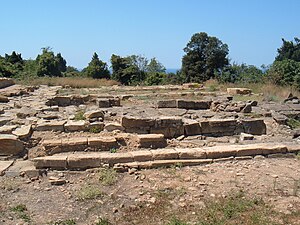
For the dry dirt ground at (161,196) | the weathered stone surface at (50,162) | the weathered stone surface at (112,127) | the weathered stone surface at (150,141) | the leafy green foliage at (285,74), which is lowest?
the dry dirt ground at (161,196)

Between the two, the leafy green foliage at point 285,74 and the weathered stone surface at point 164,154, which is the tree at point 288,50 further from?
the weathered stone surface at point 164,154

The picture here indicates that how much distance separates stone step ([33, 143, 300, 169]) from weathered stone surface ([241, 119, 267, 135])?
1.47 m

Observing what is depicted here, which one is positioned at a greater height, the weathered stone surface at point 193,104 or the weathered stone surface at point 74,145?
the weathered stone surface at point 193,104

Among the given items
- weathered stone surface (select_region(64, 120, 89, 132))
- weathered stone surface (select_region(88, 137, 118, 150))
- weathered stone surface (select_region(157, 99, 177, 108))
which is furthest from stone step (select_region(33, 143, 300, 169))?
weathered stone surface (select_region(157, 99, 177, 108))

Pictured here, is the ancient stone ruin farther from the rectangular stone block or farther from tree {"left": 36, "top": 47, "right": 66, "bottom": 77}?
tree {"left": 36, "top": 47, "right": 66, "bottom": 77}

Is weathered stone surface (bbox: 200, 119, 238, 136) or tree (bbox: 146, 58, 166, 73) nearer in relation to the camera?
weathered stone surface (bbox: 200, 119, 238, 136)

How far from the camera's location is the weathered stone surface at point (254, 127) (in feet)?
25.4

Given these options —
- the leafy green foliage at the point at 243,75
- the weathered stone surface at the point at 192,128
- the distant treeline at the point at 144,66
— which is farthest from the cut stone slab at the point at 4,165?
the distant treeline at the point at 144,66

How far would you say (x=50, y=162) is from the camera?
5305 millimetres

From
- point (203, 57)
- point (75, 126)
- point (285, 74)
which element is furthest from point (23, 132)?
point (203, 57)

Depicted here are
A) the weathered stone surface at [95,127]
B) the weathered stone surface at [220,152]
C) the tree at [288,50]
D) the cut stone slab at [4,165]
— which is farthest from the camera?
the tree at [288,50]

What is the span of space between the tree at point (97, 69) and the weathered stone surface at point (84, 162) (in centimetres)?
2256

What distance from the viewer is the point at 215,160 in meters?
5.73

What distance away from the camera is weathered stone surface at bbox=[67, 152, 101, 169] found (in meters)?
5.32
